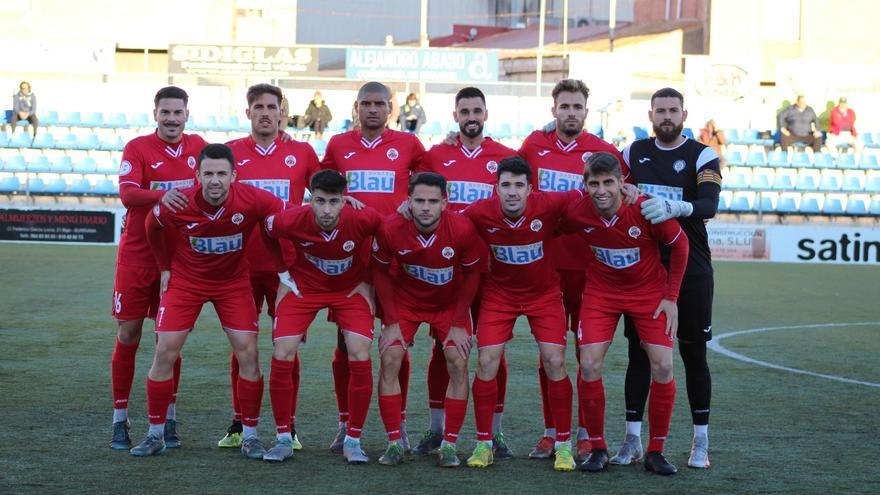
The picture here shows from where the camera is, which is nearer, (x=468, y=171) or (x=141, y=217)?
(x=141, y=217)

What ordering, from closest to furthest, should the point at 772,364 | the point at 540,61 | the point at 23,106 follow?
the point at 772,364, the point at 23,106, the point at 540,61

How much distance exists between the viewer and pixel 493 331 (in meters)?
6.38

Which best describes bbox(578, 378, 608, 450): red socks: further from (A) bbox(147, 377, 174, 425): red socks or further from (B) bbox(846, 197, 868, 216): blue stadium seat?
(B) bbox(846, 197, 868, 216): blue stadium seat

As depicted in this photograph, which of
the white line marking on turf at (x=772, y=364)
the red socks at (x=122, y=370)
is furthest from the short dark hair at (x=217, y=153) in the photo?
the white line marking on turf at (x=772, y=364)

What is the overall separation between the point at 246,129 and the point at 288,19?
13.5 meters

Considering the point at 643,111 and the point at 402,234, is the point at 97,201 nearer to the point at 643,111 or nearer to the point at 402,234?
the point at 643,111

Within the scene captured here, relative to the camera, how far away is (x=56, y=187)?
2439 cm

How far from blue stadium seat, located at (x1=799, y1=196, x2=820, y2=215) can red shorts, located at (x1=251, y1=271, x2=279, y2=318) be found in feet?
63.8

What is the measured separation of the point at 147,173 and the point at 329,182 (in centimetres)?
125

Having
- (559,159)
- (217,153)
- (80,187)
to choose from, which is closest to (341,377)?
(217,153)

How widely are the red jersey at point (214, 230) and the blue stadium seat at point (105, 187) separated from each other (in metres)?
18.3

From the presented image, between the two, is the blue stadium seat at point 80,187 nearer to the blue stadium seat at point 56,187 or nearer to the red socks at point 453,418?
the blue stadium seat at point 56,187

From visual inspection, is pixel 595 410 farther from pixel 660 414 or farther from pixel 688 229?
pixel 688 229

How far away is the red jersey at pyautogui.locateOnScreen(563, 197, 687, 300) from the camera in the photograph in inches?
241
